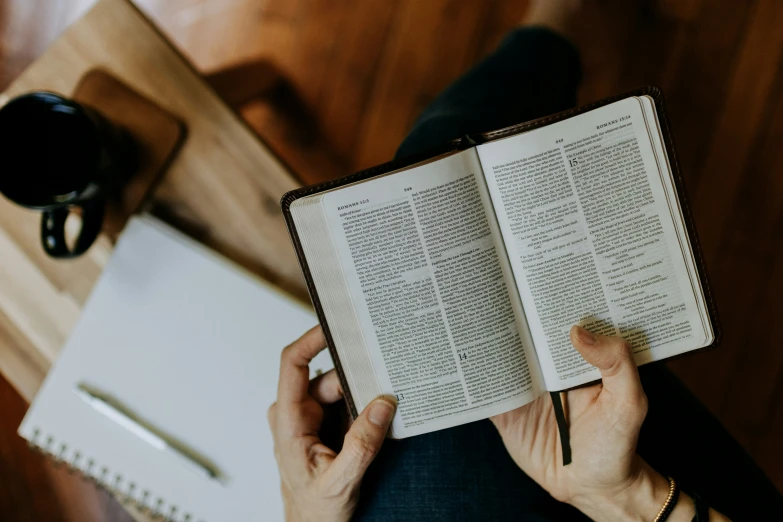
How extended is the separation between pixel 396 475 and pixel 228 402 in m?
0.21

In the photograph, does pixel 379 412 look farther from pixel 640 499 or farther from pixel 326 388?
pixel 640 499

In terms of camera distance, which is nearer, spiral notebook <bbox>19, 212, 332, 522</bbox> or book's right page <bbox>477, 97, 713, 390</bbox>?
book's right page <bbox>477, 97, 713, 390</bbox>

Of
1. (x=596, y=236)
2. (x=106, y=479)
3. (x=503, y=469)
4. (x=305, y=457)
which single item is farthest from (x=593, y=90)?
(x=106, y=479)

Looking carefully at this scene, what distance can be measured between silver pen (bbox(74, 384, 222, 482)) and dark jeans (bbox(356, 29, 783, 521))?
0.19 m

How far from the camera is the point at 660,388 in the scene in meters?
0.62

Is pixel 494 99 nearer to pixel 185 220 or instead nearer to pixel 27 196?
pixel 185 220

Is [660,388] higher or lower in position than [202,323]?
lower

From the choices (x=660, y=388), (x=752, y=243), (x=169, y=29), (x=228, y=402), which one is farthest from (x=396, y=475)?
(x=169, y=29)

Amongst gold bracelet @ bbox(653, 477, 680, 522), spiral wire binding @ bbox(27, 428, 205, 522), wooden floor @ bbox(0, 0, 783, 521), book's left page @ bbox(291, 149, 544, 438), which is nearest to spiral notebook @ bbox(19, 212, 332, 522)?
spiral wire binding @ bbox(27, 428, 205, 522)

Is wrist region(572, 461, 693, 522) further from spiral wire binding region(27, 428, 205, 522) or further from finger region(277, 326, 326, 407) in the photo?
spiral wire binding region(27, 428, 205, 522)

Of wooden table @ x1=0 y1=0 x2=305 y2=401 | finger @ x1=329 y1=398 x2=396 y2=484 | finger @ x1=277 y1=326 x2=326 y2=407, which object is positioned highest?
wooden table @ x1=0 y1=0 x2=305 y2=401

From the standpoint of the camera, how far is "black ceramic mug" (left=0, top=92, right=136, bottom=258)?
1.74 ft

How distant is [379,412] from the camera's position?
50 centimetres

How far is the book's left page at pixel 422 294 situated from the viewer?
0.46 metres
